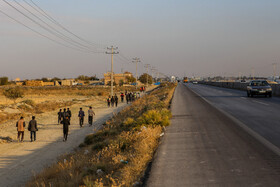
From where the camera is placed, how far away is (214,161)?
22.5ft

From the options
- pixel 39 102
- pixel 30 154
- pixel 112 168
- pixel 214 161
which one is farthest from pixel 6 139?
pixel 39 102

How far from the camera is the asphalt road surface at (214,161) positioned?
5516mm

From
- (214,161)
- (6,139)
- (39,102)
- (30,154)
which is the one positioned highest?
(214,161)

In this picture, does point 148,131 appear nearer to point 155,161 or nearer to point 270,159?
point 155,161

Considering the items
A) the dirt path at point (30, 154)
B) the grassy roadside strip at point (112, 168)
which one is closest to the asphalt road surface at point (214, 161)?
the grassy roadside strip at point (112, 168)

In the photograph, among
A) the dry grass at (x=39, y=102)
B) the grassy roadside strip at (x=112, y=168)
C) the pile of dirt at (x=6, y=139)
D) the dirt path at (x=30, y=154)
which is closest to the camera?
the grassy roadside strip at (x=112, y=168)

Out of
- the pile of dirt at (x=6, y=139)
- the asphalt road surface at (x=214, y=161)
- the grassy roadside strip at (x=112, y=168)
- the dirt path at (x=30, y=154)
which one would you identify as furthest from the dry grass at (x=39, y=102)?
the asphalt road surface at (x=214, y=161)

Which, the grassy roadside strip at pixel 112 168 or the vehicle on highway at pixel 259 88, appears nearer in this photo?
the grassy roadside strip at pixel 112 168

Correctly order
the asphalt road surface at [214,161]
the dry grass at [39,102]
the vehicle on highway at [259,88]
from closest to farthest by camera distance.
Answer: the asphalt road surface at [214,161] → the vehicle on highway at [259,88] → the dry grass at [39,102]

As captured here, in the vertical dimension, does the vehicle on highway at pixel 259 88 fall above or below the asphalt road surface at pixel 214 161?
above

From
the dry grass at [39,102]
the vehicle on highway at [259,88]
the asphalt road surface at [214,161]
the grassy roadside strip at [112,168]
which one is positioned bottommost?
the dry grass at [39,102]

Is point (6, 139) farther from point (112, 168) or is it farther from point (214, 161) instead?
point (214, 161)

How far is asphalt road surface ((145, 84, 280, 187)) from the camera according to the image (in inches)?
217

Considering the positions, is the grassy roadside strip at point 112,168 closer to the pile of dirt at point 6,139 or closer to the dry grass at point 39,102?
the pile of dirt at point 6,139
